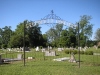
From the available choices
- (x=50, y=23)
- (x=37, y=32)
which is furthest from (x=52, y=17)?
(x=37, y=32)

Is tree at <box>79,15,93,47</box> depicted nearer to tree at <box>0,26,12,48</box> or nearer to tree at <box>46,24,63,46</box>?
tree at <box>46,24,63,46</box>

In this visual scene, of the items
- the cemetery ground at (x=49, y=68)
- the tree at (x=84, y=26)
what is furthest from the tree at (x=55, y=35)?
the cemetery ground at (x=49, y=68)

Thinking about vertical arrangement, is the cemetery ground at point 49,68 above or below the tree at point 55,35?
below

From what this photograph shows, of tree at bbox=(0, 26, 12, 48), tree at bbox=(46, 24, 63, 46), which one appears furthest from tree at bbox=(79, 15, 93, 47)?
tree at bbox=(0, 26, 12, 48)

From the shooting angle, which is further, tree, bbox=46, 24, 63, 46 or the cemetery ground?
tree, bbox=46, 24, 63, 46

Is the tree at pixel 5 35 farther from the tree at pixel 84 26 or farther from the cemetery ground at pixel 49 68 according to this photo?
the cemetery ground at pixel 49 68

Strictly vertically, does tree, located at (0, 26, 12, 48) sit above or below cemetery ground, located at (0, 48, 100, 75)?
above

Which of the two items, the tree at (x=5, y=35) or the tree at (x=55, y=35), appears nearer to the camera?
the tree at (x=55, y=35)

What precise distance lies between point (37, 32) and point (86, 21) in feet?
79.3

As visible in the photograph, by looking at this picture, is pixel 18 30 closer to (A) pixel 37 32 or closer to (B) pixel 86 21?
(A) pixel 37 32

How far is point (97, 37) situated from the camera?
334ft

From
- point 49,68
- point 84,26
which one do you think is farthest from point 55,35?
point 49,68

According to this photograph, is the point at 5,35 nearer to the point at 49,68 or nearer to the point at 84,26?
the point at 84,26

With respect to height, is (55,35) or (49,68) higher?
(55,35)
